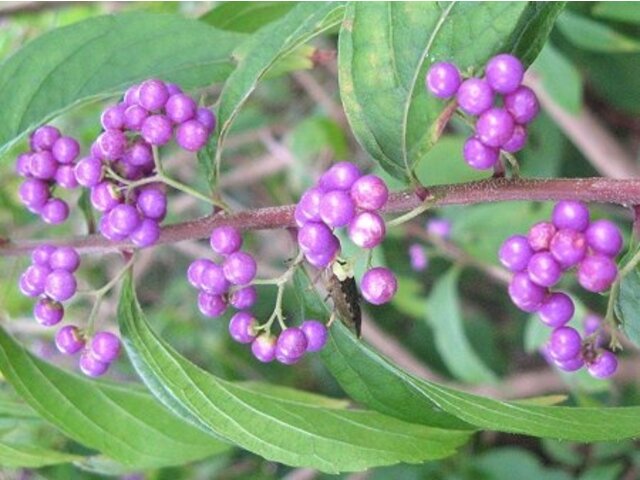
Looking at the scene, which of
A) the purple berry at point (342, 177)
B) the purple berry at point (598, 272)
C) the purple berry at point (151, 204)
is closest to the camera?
the purple berry at point (598, 272)

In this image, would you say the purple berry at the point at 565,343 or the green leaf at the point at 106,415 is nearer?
the purple berry at the point at 565,343

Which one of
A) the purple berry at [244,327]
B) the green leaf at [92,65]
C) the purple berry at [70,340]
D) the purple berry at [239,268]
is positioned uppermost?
the green leaf at [92,65]

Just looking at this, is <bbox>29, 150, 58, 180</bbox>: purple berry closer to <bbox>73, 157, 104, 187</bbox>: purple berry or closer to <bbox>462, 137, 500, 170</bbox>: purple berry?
<bbox>73, 157, 104, 187</bbox>: purple berry

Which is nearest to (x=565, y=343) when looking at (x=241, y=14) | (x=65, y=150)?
(x=65, y=150)

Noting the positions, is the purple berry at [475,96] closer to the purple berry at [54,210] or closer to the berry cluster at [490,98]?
the berry cluster at [490,98]

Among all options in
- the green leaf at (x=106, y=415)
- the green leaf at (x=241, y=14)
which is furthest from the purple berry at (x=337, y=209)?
the green leaf at (x=241, y=14)

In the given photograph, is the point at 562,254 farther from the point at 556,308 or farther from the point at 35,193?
the point at 35,193

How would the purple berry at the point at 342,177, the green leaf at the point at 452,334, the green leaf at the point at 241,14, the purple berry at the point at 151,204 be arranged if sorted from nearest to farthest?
the purple berry at the point at 342,177 → the purple berry at the point at 151,204 → the green leaf at the point at 241,14 → the green leaf at the point at 452,334
